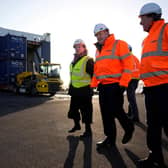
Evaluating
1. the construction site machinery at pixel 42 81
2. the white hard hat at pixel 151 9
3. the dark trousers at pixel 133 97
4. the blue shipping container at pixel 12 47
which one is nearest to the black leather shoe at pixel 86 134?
the dark trousers at pixel 133 97

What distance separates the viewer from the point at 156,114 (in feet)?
9.21

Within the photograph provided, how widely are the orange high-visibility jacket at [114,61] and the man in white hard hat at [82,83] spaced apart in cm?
84

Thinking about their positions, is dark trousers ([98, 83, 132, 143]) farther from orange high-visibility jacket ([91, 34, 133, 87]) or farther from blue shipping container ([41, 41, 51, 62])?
blue shipping container ([41, 41, 51, 62])

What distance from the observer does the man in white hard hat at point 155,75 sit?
2.74m

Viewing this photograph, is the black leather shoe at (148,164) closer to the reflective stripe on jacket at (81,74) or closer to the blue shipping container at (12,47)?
the reflective stripe on jacket at (81,74)

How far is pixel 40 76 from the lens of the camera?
15367mm

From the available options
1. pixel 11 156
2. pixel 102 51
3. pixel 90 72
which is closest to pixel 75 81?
pixel 90 72

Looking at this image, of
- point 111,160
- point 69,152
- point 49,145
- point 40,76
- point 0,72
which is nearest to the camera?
point 111,160

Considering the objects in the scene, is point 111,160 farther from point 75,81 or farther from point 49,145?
point 75,81

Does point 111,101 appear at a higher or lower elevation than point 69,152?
higher

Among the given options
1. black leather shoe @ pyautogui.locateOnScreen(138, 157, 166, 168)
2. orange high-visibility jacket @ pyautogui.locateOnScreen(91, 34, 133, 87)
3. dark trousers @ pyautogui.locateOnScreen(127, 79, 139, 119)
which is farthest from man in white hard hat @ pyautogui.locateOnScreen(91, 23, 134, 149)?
dark trousers @ pyautogui.locateOnScreen(127, 79, 139, 119)

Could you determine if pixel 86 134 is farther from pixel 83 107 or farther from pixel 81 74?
pixel 81 74

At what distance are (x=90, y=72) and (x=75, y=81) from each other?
37cm

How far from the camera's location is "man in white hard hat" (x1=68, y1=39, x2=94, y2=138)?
14.8 feet
